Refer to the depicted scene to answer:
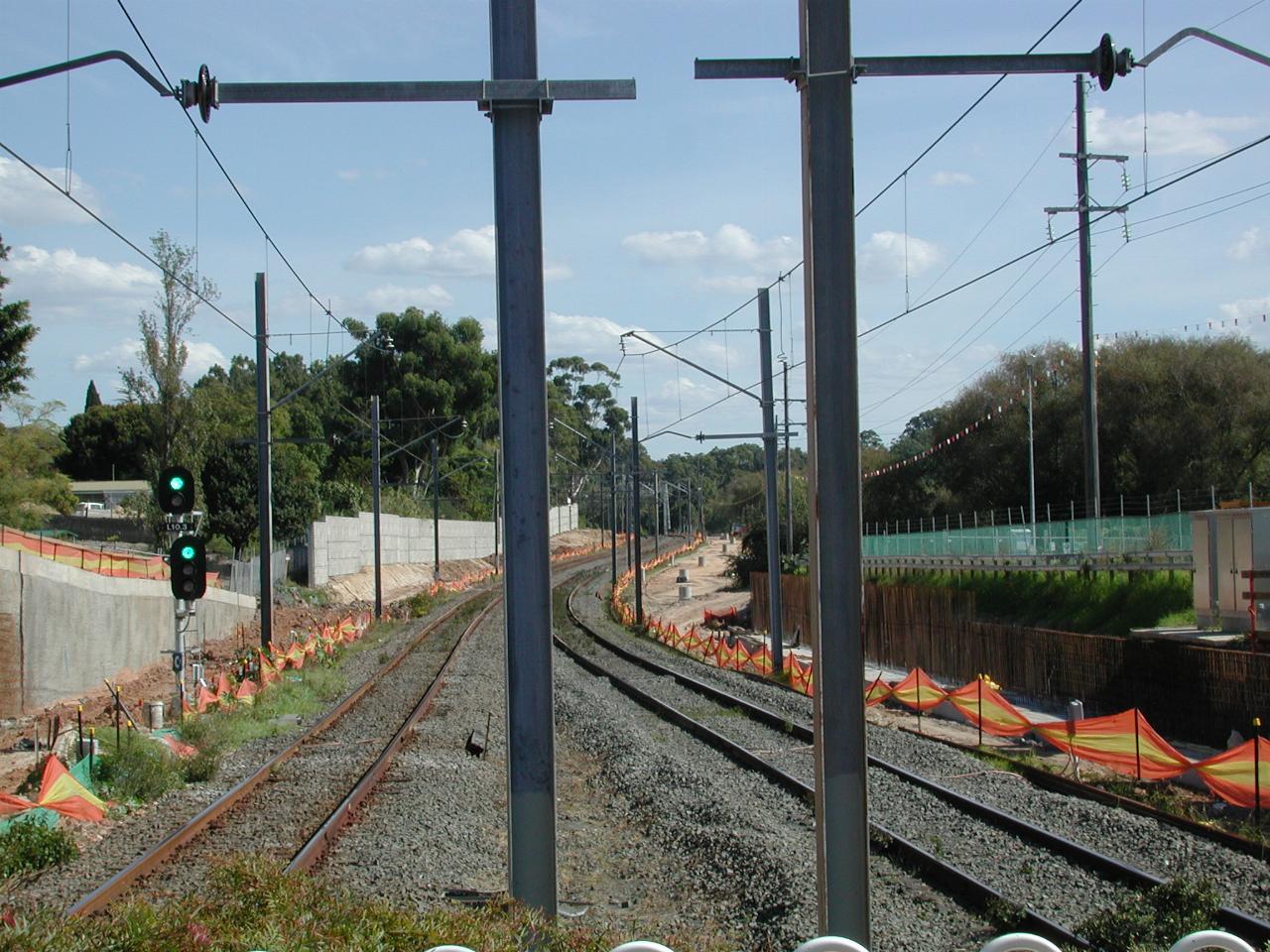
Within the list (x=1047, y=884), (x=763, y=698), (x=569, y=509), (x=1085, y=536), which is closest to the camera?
(x=1047, y=884)

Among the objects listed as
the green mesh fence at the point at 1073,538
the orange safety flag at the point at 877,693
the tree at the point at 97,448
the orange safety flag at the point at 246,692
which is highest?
the tree at the point at 97,448

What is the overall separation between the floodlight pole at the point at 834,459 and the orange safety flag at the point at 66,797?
33.6 feet

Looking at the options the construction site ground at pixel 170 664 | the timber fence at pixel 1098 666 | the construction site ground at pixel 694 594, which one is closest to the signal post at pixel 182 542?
the construction site ground at pixel 170 664

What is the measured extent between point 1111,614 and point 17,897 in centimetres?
3404

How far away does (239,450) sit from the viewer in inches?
2005

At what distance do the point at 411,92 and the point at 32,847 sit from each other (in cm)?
829

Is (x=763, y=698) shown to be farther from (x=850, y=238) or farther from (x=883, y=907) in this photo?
(x=850, y=238)

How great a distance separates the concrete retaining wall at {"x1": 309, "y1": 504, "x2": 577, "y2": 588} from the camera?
56906mm

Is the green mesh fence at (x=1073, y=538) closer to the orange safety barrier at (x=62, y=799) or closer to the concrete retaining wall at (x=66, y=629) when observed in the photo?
the concrete retaining wall at (x=66, y=629)

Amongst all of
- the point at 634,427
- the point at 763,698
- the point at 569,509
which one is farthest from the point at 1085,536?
the point at 569,509

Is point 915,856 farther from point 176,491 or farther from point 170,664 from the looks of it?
point 170,664

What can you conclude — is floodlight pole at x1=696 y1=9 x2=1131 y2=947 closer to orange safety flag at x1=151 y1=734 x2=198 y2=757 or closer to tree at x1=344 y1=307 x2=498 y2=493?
orange safety flag at x1=151 y1=734 x2=198 y2=757

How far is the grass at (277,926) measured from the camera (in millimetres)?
4785

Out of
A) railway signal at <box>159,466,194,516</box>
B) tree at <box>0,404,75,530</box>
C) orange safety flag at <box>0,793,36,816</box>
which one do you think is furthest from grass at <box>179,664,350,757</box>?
tree at <box>0,404,75,530</box>
